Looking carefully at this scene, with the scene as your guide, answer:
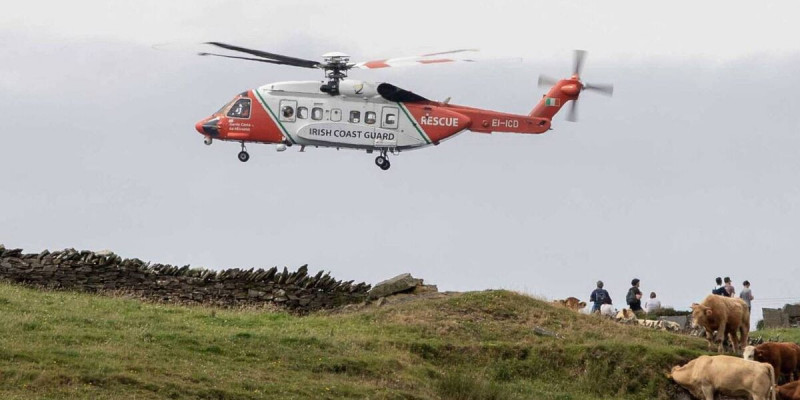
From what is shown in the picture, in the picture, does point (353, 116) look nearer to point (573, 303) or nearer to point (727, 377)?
point (573, 303)

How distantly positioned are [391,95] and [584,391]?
17.3 metres

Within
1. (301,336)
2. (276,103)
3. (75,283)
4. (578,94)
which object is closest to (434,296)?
(301,336)

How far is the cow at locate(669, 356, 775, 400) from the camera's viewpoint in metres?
29.8

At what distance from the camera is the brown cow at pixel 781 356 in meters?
32.2

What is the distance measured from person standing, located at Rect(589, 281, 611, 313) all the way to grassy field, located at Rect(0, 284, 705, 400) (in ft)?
6.77

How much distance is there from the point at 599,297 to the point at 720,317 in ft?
18.7

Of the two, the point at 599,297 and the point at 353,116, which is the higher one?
the point at 353,116

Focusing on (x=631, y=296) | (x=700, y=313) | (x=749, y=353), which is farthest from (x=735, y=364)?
(x=631, y=296)

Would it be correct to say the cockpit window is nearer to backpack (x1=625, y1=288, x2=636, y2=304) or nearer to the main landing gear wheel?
the main landing gear wheel

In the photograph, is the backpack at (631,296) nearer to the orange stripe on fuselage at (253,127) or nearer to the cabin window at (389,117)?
the cabin window at (389,117)

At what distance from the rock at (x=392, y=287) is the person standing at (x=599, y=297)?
464 centimetres

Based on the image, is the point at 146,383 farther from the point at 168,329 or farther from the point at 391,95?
the point at 391,95

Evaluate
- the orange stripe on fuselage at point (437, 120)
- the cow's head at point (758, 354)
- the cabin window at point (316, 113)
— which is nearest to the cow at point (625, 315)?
the cow's head at point (758, 354)

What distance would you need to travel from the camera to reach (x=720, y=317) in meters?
33.7
